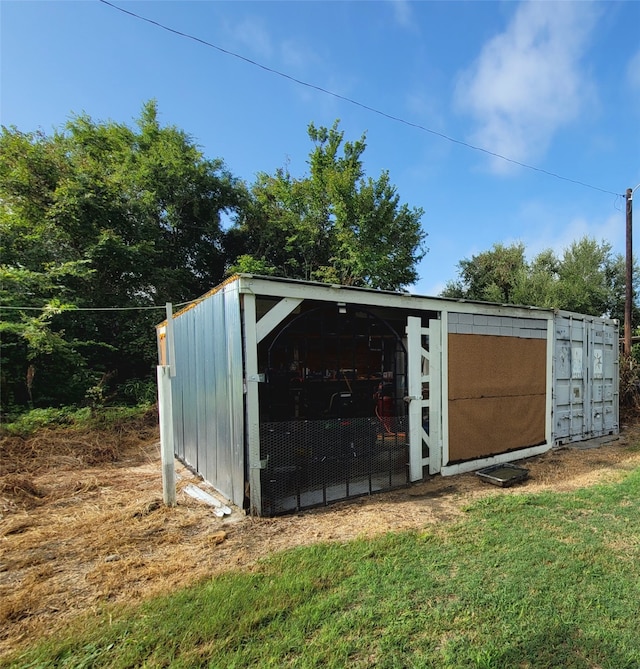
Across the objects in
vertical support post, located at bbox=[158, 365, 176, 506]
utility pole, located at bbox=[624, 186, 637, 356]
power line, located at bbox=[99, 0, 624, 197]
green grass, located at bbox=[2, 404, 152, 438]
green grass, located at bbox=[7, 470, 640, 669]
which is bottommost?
green grass, located at bbox=[2, 404, 152, 438]

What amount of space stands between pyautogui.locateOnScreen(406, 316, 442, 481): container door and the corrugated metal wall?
7.30ft

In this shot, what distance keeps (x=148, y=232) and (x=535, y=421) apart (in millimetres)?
12136

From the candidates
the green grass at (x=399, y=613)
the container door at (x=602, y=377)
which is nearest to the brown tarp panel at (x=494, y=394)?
the container door at (x=602, y=377)

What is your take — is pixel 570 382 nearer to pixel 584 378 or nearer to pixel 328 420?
pixel 584 378

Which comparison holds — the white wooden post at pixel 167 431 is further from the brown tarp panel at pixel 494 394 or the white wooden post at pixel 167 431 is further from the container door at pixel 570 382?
the container door at pixel 570 382

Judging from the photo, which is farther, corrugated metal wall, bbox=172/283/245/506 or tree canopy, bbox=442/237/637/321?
tree canopy, bbox=442/237/637/321

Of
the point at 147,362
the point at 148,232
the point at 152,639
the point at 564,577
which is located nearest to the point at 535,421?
the point at 564,577

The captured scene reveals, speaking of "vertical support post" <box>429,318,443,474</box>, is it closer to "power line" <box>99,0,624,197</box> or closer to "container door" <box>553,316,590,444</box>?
"container door" <box>553,316,590,444</box>

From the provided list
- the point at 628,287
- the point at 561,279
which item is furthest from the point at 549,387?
the point at 561,279

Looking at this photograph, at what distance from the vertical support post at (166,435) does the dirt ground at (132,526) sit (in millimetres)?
177

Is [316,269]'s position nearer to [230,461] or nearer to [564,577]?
[230,461]

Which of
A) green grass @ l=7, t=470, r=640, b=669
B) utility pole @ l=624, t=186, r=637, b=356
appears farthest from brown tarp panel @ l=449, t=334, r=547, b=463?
utility pole @ l=624, t=186, r=637, b=356

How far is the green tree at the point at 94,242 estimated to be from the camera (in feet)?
29.6

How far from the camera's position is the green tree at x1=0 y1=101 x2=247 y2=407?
355 inches
